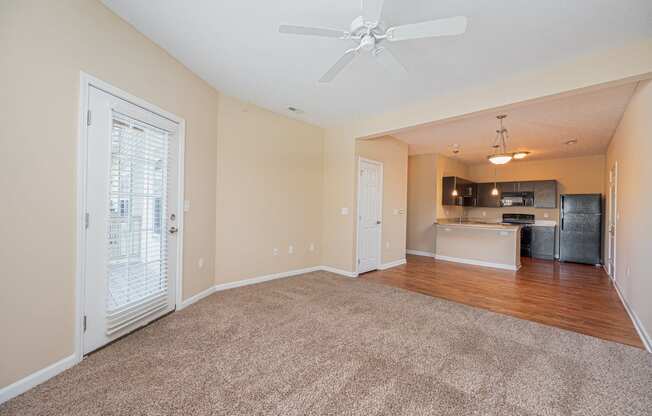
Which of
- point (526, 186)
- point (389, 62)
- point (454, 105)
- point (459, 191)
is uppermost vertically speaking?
point (389, 62)

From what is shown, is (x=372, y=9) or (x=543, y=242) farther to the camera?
(x=543, y=242)

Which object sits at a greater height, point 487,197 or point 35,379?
point 487,197

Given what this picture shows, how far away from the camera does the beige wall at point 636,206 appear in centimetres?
254

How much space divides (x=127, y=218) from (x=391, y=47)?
2923 mm

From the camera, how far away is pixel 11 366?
1627 mm

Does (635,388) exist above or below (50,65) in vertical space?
below

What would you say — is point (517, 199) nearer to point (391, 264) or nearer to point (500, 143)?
point (500, 143)

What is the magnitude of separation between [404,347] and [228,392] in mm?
1457

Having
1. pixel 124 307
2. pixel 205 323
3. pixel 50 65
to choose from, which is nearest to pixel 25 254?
pixel 124 307

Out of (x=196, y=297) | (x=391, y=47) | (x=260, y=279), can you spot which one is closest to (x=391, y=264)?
(x=260, y=279)

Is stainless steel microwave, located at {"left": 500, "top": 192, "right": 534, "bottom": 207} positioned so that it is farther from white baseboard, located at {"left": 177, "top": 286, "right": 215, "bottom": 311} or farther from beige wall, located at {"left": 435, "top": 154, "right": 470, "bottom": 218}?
white baseboard, located at {"left": 177, "top": 286, "right": 215, "bottom": 311}

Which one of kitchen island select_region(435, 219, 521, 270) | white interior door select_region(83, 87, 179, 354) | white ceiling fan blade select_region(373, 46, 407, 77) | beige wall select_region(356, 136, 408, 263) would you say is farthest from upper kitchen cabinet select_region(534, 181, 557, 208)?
white interior door select_region(83, 87, 179, 354)

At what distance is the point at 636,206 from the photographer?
2922 millimetres

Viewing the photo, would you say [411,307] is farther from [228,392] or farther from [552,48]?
[552,48]
